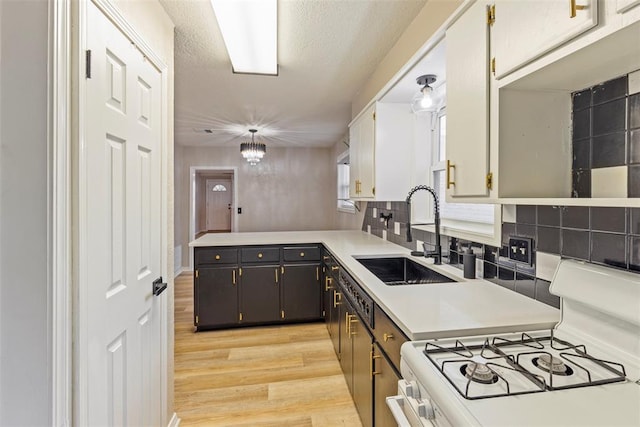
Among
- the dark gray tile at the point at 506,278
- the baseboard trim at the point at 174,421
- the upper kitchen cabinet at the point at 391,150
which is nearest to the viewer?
the dark gray tile at the point at 506,278

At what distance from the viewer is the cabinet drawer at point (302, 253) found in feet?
10.3

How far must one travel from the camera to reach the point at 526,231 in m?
1.30

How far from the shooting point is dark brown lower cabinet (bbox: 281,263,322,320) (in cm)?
314

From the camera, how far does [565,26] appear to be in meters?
0.80

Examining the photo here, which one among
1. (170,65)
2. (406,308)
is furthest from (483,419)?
(170,65)

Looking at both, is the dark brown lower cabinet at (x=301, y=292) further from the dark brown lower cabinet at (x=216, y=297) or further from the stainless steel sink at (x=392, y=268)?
the stainless steel sink at (x=392, y=268)

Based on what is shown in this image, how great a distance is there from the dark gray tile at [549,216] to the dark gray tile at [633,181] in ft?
0.76

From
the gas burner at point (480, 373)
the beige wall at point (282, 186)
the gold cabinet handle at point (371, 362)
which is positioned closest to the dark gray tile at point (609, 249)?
the gas burner at point (480, 373)

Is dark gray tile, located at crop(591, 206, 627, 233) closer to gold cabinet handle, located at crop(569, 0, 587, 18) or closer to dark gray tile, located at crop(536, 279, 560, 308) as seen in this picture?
dark gray tile, located at crop(536, 279, 560, 308)

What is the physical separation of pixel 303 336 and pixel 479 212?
200 centimetres

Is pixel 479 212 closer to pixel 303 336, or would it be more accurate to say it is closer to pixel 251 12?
pixel 251 12

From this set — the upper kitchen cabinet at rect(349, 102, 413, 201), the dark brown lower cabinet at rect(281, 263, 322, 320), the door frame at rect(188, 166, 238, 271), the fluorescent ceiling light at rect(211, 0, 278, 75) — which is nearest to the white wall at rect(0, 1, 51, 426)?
the fluorescent ceiling light at rect(211, 0, 278, 75)

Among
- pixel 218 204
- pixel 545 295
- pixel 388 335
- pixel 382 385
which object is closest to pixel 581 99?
pixel 545 295

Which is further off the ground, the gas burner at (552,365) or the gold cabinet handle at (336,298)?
the gas burner at (552,365)
